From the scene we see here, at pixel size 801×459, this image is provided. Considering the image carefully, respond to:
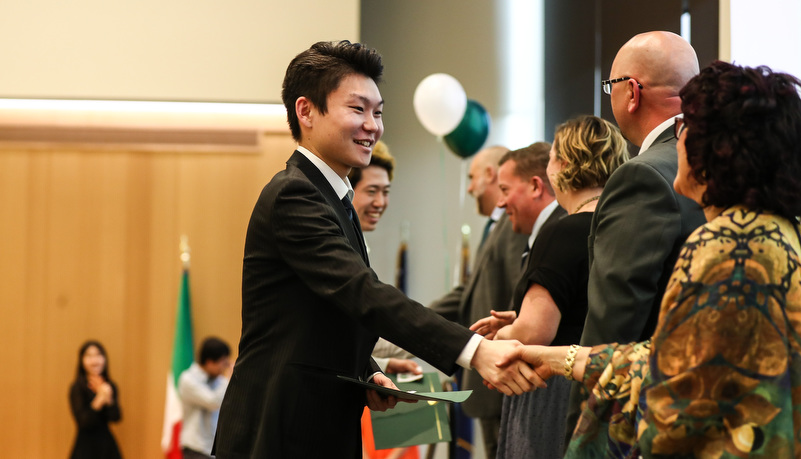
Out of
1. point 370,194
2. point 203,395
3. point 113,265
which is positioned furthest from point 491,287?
point 113,265

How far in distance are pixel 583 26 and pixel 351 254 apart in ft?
12.6

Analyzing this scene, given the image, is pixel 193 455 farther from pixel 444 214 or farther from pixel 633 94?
pixel 633 94

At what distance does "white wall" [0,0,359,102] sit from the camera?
466cm

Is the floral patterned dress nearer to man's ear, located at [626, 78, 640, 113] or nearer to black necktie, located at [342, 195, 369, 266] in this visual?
black necktie, located at [342, 195, 369, 266]

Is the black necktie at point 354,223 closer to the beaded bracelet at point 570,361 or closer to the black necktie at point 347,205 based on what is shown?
the black necktie at point 347,205

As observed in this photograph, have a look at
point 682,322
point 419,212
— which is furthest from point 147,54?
point 682,322

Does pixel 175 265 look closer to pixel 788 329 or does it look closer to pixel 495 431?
pixel 495 431

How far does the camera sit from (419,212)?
253 inches

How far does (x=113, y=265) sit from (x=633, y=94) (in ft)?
11.2

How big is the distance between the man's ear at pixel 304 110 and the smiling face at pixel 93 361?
315 centimetres

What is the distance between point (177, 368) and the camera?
4.83 metres

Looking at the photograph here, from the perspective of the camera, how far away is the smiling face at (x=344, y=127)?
216cm

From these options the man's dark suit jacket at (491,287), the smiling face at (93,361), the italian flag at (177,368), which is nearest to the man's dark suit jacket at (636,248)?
the man's dark suit jacket at (491,287)

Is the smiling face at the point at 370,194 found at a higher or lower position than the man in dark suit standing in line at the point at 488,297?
higher
